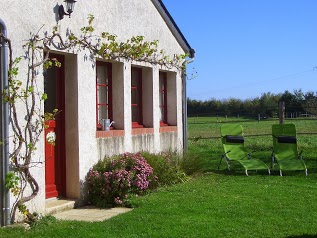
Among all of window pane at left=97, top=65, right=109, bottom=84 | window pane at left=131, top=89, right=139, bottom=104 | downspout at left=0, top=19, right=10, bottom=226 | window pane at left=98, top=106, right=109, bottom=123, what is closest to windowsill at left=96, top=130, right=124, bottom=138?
window pane at left=98, top=106, right=109, bottom=123

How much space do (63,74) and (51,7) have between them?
1.26 meters

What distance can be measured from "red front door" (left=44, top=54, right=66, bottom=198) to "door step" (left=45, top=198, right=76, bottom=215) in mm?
166

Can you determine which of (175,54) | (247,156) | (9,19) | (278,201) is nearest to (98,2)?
(9,19)

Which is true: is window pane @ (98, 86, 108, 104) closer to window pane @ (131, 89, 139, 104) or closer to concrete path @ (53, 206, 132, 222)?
window pane @ (131, 89, 139, 104)

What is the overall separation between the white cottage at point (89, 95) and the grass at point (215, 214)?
1156 mm

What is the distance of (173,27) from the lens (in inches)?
484

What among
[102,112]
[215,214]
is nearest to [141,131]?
[102,112]

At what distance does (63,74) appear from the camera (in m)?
8.56

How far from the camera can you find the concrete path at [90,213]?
7413 mm

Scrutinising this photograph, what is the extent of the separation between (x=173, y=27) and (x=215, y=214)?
20.3ft

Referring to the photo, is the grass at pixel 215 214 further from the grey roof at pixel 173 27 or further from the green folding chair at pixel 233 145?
the grey roof at pixel 173 27

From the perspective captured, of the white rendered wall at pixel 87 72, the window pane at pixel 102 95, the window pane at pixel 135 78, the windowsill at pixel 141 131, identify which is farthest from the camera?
the window pane at pixel 135 78

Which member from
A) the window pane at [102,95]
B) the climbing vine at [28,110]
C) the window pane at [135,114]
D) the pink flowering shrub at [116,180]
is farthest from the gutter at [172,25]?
the pink flowering shrub at [116,180]

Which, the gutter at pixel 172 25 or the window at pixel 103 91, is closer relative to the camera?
the window at pixel 103 91
